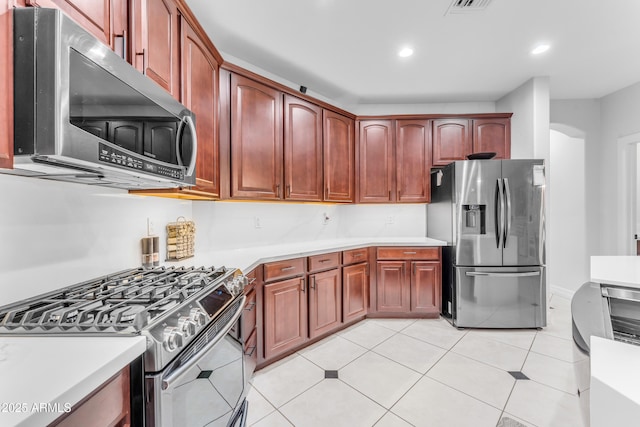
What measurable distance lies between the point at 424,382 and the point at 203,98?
246 centimetres

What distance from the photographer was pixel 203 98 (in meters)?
1.82

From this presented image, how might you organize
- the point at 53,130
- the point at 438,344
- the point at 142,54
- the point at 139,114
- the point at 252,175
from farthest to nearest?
the point at 438,344
the point at 252,175
the point at 142,54
the point at 139,114
the point at 53,130

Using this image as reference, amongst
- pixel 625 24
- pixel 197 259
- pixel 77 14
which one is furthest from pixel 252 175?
pixel 625 24

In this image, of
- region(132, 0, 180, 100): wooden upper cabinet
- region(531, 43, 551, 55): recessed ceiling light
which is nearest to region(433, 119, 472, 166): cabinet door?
region(531, 43, 551, 55): recessed ceiling light

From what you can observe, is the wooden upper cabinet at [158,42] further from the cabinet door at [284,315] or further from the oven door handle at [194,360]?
the cabinet door at [284,315]

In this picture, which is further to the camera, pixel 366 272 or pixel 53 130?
pixel 366 272

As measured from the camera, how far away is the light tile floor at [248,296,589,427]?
1.57 metres

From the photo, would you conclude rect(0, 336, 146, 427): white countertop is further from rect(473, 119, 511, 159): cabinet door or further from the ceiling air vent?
rect(473, 119, 511, 159): cabinet door

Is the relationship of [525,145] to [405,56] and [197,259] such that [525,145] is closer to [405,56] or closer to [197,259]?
[405,56]

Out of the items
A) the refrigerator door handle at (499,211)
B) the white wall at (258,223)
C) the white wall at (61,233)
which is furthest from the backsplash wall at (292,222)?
the refrigerator door handle at (499,211)

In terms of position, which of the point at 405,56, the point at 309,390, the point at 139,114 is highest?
the point at 405,56

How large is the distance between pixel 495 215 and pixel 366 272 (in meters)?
1.38

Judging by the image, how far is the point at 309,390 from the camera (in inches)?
71.4

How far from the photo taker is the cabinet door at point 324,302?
2.37m
